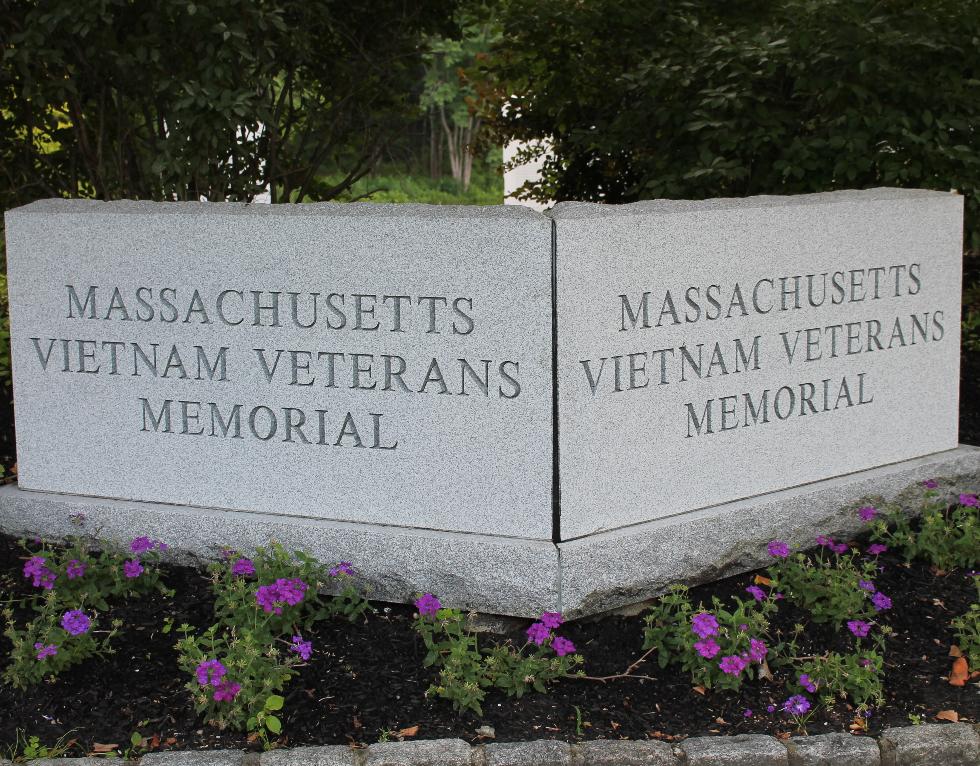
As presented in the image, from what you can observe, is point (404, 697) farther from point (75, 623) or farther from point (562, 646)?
point (75, 623)

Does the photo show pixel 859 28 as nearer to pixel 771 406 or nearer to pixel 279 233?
pixel 771 406

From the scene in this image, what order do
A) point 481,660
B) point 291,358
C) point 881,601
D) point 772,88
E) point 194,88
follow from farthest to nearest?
point 772,88, point 194,88, point 291,358, point 881,601, point 481,660

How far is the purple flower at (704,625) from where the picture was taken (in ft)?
12.2

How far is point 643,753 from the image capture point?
337cm

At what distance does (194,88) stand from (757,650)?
331 cm

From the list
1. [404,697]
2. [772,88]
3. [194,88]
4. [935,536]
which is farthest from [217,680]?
[772,88]

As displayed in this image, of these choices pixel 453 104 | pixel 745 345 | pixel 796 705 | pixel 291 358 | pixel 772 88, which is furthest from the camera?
pixel 453 104

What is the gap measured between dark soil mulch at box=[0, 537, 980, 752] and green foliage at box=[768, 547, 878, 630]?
0.21 ft

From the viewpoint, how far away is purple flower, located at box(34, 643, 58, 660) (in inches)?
142

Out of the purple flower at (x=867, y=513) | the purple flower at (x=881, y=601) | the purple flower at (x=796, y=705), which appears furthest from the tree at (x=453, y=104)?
the purple flower at (x=796, y=705)

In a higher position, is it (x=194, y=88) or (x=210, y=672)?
(x=194, y=88)

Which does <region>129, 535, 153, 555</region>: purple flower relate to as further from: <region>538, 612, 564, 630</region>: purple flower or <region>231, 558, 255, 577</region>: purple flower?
<region>538, 612, 564, 630</region>: purple flower

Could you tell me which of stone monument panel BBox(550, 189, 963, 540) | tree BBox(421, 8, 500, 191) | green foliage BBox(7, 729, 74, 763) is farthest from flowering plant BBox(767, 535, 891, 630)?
tree BBox(421, 8, 500, 191)

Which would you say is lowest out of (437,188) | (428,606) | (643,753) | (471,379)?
(643,753)
